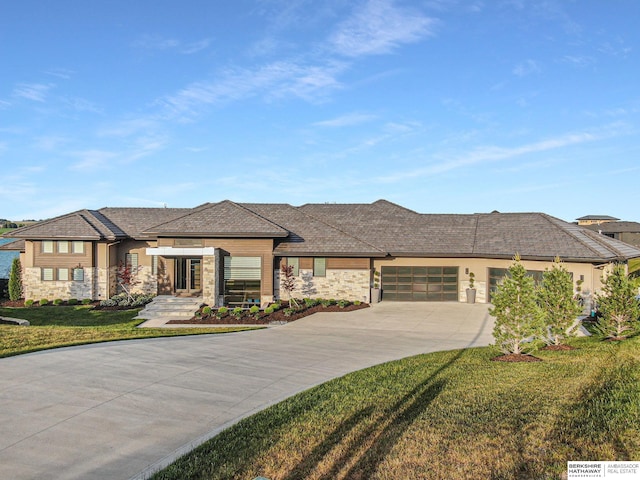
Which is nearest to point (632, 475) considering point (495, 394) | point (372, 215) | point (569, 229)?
point (495, 394)

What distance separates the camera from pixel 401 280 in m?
27.3

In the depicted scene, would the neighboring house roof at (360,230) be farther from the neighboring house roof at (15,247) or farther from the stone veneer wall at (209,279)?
the neighboring house roof at (15,247)

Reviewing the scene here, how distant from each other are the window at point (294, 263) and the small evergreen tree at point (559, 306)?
13.6 meters

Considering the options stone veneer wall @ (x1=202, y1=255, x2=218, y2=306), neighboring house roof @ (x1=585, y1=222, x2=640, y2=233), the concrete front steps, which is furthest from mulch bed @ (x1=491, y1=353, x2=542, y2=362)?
neighboring house roof @ (x1=585, y1=222, x2=640, y2=233)

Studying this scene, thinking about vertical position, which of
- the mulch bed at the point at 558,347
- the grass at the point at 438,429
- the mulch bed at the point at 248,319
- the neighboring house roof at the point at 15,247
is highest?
the neighboring house roof at the point at 15,247

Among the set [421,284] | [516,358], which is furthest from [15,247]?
[516,358]

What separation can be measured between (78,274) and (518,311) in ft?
82.0

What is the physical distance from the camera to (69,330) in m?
17.1

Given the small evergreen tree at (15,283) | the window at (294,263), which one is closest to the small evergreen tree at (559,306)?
the window at (294,263)

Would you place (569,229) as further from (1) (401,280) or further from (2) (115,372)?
(2) (115,372)

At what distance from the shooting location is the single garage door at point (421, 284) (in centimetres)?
2712

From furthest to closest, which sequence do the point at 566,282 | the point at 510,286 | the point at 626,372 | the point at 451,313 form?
the point at 451,313, the point at 566,282, the point at 510,286, the point at 626,372

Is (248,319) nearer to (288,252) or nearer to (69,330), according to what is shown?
(288,252)

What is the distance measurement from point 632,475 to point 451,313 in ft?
56.7
